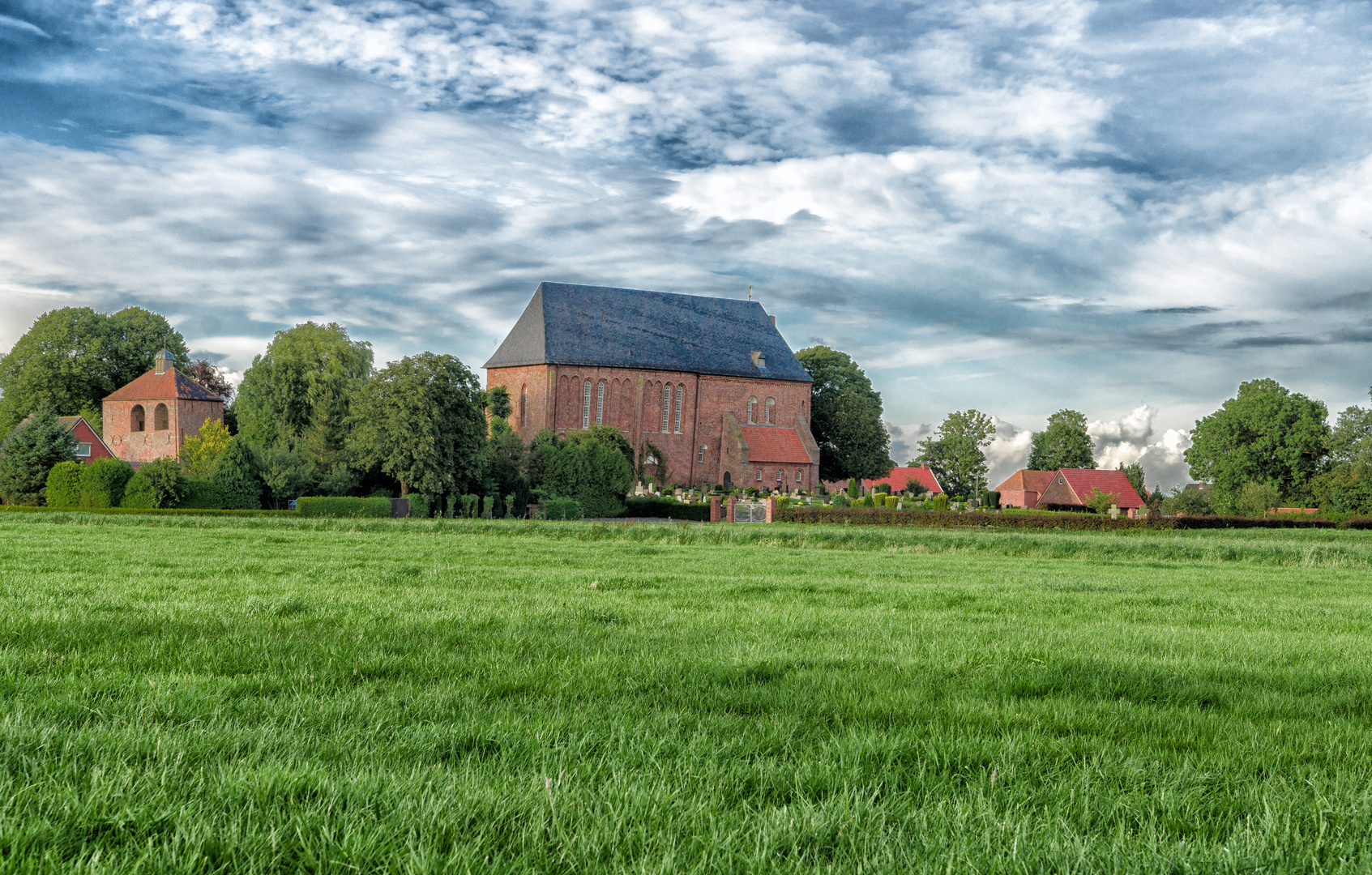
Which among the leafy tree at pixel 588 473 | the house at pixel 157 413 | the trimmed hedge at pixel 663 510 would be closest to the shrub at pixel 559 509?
the leafy tree at pixel 588 473

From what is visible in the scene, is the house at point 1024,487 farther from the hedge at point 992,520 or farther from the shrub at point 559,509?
the shrub at point 559,509

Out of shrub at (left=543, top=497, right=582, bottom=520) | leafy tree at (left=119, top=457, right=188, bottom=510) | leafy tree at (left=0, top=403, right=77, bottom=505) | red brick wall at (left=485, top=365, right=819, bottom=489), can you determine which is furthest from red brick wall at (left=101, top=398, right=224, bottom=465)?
shrub at (left=543, top=497, right=582, bottom=520)

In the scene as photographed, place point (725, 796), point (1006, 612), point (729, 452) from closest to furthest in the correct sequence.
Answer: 1. point (725, 796)
2. point (1006, 612)
3. point (729, 452)

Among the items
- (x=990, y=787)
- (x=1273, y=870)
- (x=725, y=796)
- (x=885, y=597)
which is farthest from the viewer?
(x=885, y=597)

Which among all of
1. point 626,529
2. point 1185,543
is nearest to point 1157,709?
point 626,529

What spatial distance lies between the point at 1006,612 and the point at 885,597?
4.10 ft

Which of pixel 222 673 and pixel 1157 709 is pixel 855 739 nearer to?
pixel 1157 709

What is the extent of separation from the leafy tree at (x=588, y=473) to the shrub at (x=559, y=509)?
397 cm

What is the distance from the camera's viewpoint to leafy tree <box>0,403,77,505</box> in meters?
38.8

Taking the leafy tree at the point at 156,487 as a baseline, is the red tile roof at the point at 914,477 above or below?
above

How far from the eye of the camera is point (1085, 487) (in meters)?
84.6

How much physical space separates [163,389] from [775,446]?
1752 inches

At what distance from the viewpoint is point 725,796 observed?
2992mm

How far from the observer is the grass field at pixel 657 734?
8.42 feet
